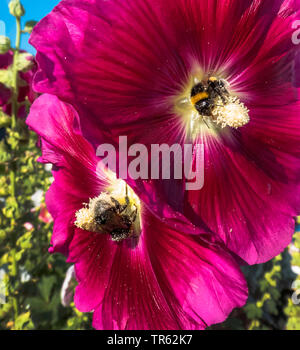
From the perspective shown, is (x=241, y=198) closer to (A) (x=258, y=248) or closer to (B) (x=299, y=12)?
(A) (x=258, y=248)

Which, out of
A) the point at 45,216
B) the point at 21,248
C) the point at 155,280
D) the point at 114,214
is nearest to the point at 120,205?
the point at 114,214

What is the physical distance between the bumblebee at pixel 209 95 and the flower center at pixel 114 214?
268 mm

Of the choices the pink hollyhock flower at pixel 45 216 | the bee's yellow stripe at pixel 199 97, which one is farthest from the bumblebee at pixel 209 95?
the pink hollyhock flower at pixel 45 216

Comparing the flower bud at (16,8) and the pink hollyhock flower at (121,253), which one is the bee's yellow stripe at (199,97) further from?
the flower bud at (16,8)

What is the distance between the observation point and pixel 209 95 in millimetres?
628

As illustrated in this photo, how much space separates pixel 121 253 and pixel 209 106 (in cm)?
38

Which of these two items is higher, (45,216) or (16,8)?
(16,8)

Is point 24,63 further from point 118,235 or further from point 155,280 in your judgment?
point 155,280

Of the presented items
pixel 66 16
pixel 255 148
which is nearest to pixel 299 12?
pixel 255 148

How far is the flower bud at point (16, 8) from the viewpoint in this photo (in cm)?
84

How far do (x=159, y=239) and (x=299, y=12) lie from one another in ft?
1.56

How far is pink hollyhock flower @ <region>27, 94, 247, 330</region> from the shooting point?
0.63 metres

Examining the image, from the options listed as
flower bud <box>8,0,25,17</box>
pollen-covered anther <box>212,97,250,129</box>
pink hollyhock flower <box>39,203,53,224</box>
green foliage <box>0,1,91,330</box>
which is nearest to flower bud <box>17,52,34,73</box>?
green foliage <box>0,1,91,330</box>

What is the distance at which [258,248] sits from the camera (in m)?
0.62
